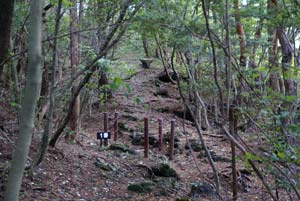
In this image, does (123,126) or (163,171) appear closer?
(163,171)

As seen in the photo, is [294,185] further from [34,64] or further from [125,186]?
[125,186]

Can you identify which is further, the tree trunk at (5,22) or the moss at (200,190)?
the moss at (200,190)

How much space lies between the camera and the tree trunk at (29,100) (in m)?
2.17

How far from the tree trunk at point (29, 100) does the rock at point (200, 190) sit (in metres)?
5.59

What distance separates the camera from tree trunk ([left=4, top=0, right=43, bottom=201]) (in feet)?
7.11

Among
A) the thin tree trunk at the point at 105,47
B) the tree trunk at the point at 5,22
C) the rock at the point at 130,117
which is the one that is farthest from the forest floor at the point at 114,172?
the tree trunk at the point at 5,22

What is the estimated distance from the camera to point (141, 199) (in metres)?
6.79

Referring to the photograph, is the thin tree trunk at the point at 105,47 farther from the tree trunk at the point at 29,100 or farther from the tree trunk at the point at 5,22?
the tree trunk at the point at 29,100

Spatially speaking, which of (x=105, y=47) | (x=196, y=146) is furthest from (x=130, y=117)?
(x=105, y=47)

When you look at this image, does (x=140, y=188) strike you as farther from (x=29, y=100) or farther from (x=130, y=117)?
(x=130, y=117)

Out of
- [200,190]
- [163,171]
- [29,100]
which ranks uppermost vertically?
[29,100]

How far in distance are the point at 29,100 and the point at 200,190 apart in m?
5.89

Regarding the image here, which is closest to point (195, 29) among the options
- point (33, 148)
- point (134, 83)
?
point (33, 148)

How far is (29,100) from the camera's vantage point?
2.16 m
